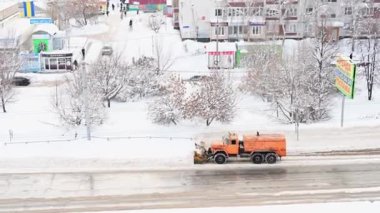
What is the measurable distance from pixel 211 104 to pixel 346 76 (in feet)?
29.5

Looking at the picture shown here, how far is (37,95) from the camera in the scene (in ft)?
172

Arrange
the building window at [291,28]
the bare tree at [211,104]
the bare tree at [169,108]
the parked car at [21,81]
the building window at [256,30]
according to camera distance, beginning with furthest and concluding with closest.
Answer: the building window at [291,28]
the building window at [256,30]
the parked car at [21,81]
the bare tree at [169,108]
the bare tree at [211,104]

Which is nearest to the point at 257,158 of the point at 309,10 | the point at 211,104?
the point at 211,104

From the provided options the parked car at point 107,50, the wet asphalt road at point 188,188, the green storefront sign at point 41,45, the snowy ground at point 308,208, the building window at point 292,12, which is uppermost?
the building window at point 292,12

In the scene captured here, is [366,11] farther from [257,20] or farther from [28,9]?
[28,9]

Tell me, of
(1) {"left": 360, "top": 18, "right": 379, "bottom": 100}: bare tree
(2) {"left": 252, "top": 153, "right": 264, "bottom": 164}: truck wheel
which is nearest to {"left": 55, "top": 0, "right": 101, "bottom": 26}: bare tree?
(1) {"left": 360, "top": 18, "right": 379, "bottom": 100}: bare tree

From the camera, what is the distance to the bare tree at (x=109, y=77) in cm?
4681

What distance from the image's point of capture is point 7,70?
5088cm

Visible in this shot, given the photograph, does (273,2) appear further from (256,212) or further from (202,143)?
(256,212)

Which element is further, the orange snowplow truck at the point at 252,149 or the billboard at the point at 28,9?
the billboard at the point at 28,9

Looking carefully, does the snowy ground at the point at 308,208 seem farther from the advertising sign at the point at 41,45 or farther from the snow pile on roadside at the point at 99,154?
the advertising sign at the point at 41,45

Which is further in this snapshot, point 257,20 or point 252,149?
point 257,20

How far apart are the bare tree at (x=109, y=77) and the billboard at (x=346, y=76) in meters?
17.4

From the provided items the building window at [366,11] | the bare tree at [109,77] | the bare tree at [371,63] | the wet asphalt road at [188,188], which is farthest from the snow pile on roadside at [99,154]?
the building window at [366,11]
